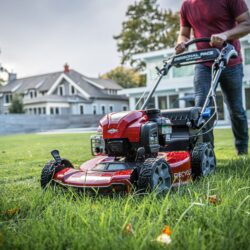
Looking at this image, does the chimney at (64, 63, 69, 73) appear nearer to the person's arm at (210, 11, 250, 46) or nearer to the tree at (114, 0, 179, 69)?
the tree at (114, 0, 179, 69)

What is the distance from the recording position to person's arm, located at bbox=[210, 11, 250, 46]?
3914 mm

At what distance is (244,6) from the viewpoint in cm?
415

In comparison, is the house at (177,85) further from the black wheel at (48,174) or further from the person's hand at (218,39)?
the black wheel at (48,174)

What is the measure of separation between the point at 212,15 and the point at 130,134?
207cm

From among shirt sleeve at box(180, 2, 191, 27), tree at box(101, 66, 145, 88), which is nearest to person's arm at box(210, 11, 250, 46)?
shirt sleeve at box(180, 2, 191, 27)

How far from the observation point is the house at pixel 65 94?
134 feet

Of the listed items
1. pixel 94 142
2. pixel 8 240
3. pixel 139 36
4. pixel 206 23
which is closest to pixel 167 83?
pixel 139 36

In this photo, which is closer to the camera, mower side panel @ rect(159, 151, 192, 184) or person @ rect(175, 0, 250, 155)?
mower side panel @ rect(159, 151, 192, 184)

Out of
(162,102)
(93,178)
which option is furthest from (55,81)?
(93,178)

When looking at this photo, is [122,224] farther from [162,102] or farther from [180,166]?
[162,102]

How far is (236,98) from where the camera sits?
14.8 feet

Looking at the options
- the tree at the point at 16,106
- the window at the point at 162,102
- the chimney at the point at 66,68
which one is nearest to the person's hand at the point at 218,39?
the window at the point at 162,102

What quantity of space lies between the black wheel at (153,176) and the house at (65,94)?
37873 mm

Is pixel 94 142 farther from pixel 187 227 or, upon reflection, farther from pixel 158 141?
pixel 187 227
